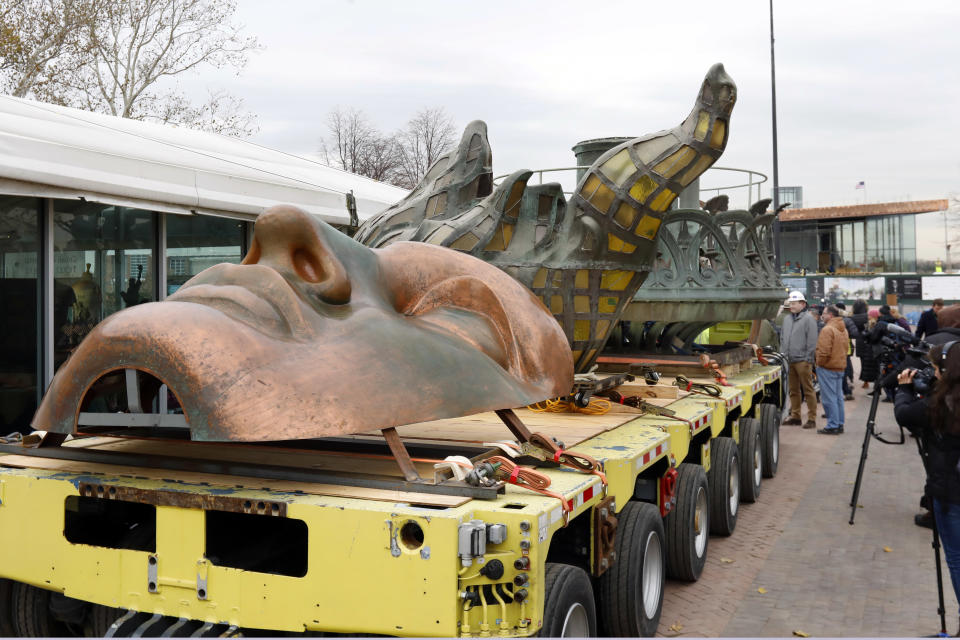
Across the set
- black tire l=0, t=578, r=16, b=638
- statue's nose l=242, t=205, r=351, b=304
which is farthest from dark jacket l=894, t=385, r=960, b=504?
black tire l=0, t=578, r=16, b=638

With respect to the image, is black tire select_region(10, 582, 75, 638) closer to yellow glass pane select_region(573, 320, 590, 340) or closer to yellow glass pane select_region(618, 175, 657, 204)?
yellow glass pane select_region(573, 320, 590, 340)

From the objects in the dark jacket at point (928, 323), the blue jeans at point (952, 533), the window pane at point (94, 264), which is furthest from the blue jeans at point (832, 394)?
the window pane at point (94, 264)

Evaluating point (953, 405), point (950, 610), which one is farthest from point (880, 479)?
point (953, 405)

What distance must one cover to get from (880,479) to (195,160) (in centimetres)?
827

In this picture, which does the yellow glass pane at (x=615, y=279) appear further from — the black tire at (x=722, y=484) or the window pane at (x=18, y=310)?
the window pane at (x=18, y=310)

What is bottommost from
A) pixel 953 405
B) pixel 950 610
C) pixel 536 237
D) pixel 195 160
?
pixel 950 610

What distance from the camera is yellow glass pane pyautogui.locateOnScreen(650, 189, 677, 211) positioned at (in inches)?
243

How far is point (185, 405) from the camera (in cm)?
333

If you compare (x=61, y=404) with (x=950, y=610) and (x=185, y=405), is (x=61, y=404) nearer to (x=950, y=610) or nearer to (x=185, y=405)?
(x=185, y=405)

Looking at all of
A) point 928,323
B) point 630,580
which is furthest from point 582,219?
point 928,323

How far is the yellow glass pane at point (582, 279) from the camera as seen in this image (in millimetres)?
6004

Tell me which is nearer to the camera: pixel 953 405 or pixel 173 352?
pixel 173 352

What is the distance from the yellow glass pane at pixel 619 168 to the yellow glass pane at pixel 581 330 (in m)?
1.01

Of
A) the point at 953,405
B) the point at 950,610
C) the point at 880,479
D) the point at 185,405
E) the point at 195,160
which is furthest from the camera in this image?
the point at 880,479
